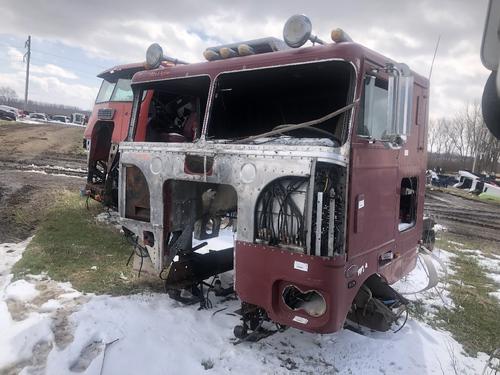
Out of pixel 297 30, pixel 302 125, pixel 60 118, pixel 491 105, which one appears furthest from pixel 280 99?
pixel 60 118

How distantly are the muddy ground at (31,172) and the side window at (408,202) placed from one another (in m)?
6.08

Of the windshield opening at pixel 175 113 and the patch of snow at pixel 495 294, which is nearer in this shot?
the windshield opening at pixel 175 113

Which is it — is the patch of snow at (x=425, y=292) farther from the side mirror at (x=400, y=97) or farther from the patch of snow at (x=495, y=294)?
the side mirror at (x=400, y=97)

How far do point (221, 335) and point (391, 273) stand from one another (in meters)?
1.87

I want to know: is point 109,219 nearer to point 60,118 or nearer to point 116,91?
point 116,91

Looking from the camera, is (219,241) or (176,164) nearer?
(176,164)

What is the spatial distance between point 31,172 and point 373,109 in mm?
13548

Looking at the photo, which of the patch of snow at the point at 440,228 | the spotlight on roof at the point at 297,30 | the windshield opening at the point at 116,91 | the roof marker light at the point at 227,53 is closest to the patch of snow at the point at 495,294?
the spotlight on roof at the point at 297,30

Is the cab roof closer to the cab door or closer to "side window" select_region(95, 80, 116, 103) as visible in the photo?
the cab door

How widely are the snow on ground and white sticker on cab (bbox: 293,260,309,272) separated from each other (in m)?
1.03

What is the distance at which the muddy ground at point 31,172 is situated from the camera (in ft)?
27.3

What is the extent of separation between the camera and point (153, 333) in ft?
13.7

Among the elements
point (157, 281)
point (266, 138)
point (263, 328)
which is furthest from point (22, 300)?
point (266, 138)

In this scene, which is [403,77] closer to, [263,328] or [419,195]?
[419,195]
